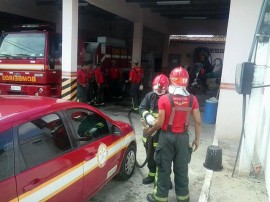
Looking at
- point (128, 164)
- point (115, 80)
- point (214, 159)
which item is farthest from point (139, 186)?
point (115, 80)

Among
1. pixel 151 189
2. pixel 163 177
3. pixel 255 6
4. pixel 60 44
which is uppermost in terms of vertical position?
pixel 255 6

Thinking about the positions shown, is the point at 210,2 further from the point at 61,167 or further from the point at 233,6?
the point at 61,167

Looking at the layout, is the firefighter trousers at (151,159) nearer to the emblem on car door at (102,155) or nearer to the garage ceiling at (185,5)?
the emblem on car door at (102,155)

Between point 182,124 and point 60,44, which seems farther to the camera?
point 60,44

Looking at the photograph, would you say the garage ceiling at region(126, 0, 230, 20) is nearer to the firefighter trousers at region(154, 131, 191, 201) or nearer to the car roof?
the firefighter trousers at region(154, 131, 191, 201)

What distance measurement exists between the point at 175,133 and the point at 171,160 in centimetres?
36

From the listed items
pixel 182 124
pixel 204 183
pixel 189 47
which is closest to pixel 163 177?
pixel 182 124

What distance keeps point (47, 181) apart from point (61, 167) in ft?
0.75

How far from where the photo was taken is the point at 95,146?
336cm

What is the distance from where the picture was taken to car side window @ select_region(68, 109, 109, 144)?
129 inches

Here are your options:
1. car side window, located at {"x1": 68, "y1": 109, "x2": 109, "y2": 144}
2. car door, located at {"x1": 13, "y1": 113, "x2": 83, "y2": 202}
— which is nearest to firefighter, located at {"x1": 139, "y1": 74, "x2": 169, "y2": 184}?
car side window, located at {"x1": 68, "y1": 109, "x2": 109, "y2": 144}

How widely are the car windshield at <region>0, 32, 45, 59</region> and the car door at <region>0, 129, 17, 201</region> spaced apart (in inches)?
251

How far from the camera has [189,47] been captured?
23.3m

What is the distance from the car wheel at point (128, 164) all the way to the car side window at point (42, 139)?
1.57 metres
